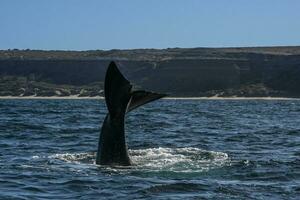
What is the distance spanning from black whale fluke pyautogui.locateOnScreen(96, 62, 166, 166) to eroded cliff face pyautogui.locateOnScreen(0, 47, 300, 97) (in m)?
92.6

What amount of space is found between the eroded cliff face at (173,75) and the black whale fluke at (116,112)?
9261 centimetres

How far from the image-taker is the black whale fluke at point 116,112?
55.3 ft

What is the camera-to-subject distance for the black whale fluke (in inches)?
664

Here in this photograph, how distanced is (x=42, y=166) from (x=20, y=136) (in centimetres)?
956

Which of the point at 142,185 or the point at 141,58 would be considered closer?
the point at 142,185

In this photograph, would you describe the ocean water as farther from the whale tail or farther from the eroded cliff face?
the eroded cliff face

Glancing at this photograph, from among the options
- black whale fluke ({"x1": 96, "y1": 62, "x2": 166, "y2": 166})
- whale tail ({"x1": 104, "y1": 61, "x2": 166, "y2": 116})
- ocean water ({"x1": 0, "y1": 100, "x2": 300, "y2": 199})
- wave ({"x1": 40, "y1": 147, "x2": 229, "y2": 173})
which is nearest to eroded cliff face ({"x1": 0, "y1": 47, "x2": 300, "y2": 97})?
ocean water ({"x1": 0, "y1": 100, "x2": 300, "y2": 199})

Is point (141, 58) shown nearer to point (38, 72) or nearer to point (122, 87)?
point (38, 72)

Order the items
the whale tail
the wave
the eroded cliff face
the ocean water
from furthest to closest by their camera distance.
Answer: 1. the eroded cliff face
2. the wave
3. the whale tail
4. the ocean water

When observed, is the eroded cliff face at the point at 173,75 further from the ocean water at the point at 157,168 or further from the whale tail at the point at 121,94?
the whale tail at the point at 121,94

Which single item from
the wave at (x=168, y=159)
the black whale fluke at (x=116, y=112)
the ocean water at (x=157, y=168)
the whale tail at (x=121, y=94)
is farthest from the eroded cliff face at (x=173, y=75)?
the whale tail at (x=121, y=94)

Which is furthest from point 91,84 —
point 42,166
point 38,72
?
point 42,166

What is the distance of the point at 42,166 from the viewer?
17.3 metres

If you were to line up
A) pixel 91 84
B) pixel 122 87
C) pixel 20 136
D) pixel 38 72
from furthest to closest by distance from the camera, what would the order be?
pixel 38 72 → pixel 91 84 → pixel 20 136 → pixel 122 87
